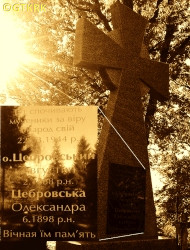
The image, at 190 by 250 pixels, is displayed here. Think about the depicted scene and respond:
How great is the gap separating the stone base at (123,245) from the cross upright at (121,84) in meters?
0.27

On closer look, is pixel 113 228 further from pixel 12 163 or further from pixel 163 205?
pixel 163 205

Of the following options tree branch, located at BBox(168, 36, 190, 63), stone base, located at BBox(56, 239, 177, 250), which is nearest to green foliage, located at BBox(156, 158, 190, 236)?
tree branch, located at BBox(168, 36, 190, 63)

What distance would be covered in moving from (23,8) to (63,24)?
156cm

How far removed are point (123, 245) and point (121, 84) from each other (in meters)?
2.82

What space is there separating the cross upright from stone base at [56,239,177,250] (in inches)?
10.6

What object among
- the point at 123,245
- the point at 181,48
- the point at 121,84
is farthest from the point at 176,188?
the point at 123,245

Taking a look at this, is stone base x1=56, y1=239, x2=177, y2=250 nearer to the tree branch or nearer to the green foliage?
the tree branch

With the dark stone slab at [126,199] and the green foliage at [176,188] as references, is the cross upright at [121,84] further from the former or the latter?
the green foliage at [176,188]

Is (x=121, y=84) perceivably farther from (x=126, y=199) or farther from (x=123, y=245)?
(x=123, y=245)

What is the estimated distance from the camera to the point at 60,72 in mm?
14312

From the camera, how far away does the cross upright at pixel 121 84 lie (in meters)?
7.10

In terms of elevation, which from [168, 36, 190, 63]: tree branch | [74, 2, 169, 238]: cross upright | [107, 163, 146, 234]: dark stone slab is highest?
[168, 36, 190, 63]: tree branch

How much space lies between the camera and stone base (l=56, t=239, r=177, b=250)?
6.36 m

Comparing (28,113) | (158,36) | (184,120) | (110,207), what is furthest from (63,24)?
(28,113)
